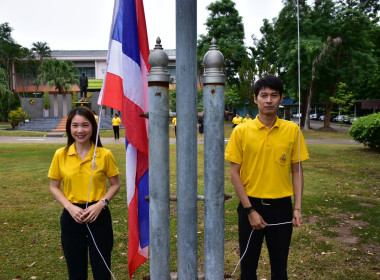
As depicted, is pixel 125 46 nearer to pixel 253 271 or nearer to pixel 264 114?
pixel 264 114

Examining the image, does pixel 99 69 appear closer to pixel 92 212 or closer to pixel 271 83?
pixel 92 212

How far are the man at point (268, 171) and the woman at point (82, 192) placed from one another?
103cm

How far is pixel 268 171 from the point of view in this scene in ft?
8.18

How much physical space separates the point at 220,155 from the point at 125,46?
1082 mm

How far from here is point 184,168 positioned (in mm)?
1926

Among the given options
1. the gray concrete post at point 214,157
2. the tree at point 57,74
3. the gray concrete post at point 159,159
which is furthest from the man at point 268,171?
the tree at point 57,74

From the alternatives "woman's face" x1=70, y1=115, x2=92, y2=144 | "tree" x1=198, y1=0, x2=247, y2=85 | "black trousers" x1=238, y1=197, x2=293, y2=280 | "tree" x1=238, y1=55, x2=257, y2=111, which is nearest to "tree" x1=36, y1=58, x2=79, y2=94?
"tree" x1=198, y1=0, x2=247, y2=85

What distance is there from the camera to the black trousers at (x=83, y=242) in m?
2.61

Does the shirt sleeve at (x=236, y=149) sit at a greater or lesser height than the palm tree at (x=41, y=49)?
lesser

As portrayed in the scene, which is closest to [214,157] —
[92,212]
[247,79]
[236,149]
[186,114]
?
[186,114]

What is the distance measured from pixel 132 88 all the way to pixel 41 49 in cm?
5579

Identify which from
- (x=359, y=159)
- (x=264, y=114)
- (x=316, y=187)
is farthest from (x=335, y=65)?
(x=264, y=114)

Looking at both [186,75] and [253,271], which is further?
[253,271]

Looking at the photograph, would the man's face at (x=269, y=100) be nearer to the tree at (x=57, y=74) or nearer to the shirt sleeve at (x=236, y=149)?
the shirt sleeve at (x=236, y=149)
